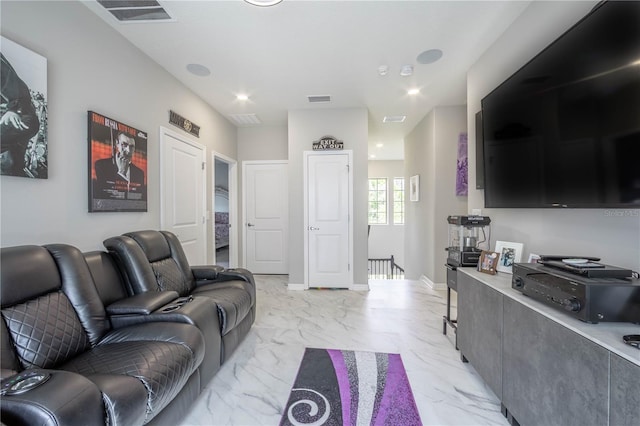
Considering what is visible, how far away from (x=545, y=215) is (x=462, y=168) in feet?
7.31

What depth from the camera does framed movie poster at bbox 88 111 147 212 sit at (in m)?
2.03

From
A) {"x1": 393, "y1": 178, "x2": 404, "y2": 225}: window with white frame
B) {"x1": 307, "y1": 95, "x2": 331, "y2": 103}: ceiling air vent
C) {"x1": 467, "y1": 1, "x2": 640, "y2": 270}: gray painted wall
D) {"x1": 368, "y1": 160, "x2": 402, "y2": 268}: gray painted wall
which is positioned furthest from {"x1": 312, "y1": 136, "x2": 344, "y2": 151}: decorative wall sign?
{"x1": 393, "y1": 178, "x2": 404, "y2": 225}: window with white frame

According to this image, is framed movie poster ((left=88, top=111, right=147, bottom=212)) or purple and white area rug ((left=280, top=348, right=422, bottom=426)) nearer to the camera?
purple and white area rug ((left=280, top=348, right=422, bottom=426))

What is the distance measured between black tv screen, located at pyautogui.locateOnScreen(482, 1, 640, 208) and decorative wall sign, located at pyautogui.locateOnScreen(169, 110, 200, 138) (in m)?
3.25

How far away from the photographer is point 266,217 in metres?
4.93

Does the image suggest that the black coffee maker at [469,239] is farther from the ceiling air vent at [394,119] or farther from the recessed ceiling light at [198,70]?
the recessed ceiling light at [198,70]

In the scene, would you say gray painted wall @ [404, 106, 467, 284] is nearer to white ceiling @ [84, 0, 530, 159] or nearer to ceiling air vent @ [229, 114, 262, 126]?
white ceiling @ [84, 0, 530, 159]

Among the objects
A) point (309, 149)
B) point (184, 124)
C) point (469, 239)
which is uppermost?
point (184, 124)

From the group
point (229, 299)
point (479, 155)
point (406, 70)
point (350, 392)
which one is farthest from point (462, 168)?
point (229, 299)

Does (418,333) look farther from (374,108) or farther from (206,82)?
(206,82)

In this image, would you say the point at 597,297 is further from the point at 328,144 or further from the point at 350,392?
the point at 328,144

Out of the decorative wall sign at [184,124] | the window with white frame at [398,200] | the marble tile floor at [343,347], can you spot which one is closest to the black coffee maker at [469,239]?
the marble tile floor at [343,347]

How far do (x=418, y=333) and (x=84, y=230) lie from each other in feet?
10.1

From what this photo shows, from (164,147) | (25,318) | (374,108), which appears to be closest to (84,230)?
(25,318)
